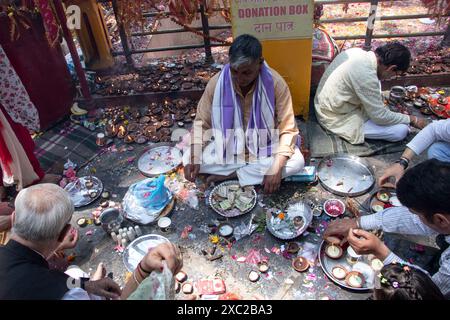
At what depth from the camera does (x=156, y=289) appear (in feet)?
6.26

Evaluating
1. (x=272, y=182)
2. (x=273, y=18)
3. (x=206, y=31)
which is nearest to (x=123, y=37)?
(x=206, y=31)

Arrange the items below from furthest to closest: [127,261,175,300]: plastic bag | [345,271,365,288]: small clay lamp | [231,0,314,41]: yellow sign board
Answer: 1. [231,0,314,41]: yellow sign board
2. [345,271,365,288]: small clay lamp
3. [127,261,175,300]: plastic bag

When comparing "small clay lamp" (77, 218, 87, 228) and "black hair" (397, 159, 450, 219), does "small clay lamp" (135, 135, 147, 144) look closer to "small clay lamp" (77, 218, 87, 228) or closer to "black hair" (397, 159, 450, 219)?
"small clay lamp" (77, 218, 87, 228)

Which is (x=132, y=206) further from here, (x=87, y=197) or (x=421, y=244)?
(x=421, y=244)

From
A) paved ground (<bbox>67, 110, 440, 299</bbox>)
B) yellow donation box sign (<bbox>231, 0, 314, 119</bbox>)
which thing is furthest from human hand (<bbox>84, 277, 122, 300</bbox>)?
yellow donation box sign (<bbox>231, 0, 314, 119</bbox>)

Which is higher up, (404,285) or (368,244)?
(404,285)

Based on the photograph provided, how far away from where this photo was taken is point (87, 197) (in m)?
4.20

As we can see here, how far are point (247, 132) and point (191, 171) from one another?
0.80 meters

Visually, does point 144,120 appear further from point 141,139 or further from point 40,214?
point 40,214

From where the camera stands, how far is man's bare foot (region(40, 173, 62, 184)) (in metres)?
4.35

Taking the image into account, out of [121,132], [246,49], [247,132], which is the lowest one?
[121,132]

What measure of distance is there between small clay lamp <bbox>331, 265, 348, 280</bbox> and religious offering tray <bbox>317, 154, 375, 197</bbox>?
1.01 m

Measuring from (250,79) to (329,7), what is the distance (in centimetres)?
560

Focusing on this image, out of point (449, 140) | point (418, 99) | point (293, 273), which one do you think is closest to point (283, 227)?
point (293, 273)
